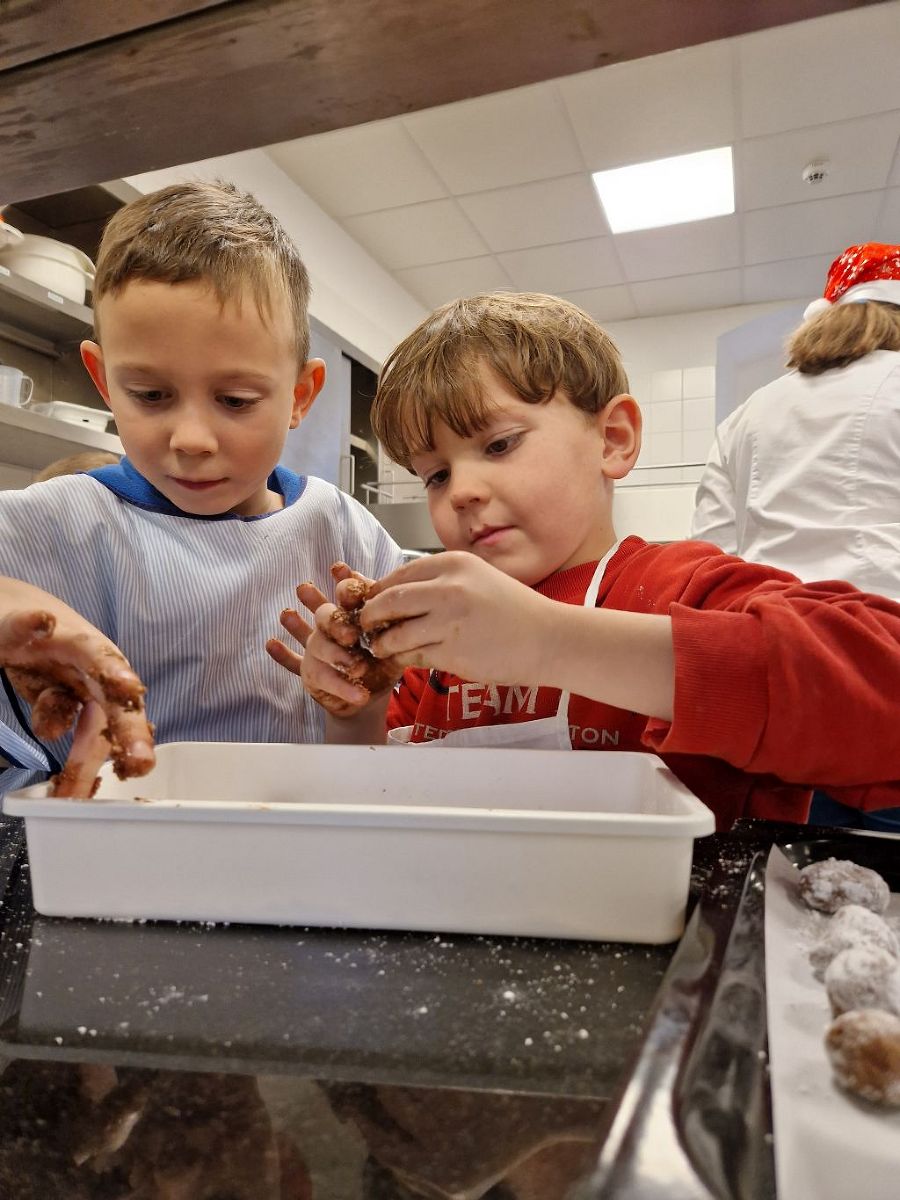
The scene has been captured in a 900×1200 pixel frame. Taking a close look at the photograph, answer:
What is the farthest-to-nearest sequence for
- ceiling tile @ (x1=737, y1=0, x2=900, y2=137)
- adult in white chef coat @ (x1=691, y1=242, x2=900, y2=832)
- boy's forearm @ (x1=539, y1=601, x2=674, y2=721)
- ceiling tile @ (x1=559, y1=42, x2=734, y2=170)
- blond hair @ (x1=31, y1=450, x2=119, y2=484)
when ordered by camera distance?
ceiling tile @ (x1=559, y1=42, x2=734, y2=170), ceiling tile @ (x1=737, y1=0, x2=900, y2=137), blond hair @ (x1=31, y1=450, x2=119, y2=484), adult in white chef coat @ (x1=691, y1=242, x2=900, y2=832), boy's forearm @ (x1=539, y1=601, x2=674, y2=721)

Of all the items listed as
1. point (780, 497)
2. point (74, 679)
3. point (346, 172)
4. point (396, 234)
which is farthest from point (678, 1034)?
point (396, 234)

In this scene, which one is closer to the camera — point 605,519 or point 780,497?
point 605,519

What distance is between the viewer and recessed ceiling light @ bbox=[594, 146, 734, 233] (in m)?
2.87

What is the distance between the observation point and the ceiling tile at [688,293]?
12.4 feet

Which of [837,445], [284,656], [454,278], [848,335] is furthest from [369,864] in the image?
[454,278]

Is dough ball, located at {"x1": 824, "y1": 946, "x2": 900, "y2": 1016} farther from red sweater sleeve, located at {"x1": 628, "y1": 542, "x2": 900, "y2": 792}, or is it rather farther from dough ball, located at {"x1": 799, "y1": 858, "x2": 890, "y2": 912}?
red sweater sleeve, located at {"x1": 628, "y1": 542, "x2": 900, "y2": 792}

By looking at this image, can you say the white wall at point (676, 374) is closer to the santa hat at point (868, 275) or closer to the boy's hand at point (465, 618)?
the santa hat at point (868, 275)

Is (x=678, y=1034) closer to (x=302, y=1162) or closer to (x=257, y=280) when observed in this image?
(x=302, y=1162)

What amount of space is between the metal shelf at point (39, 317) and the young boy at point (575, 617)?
4.23 ft

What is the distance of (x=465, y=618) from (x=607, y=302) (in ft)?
12.8

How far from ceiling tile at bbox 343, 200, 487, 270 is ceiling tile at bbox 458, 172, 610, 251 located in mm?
76

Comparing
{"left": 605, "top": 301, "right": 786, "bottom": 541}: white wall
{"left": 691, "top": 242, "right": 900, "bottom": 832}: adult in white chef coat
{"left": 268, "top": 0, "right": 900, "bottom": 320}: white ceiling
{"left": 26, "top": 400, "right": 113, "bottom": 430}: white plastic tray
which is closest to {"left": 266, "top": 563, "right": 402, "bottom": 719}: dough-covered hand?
{"left": 691, "top": 242, "right": 900, "bottom": 832}: adult in white chef coat

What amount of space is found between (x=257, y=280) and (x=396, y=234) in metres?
2.99

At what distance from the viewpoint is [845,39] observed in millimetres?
2232
